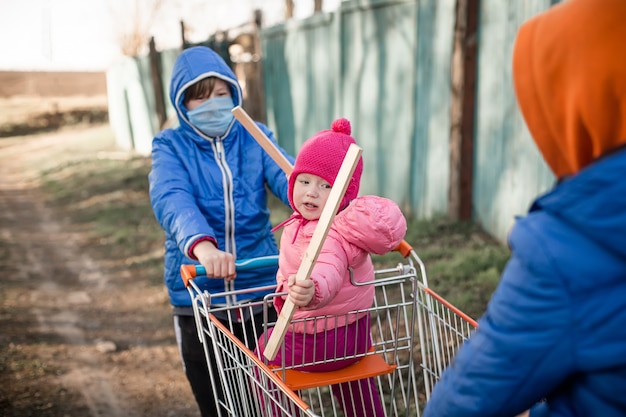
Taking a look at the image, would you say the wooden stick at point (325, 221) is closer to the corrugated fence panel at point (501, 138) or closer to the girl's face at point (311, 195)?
the girl's face at point (311, 195)

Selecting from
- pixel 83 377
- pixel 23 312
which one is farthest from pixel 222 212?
pixel 23 312

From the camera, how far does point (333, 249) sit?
Result: 222 cm

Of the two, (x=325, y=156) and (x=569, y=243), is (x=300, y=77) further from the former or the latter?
(x=569, y=243)

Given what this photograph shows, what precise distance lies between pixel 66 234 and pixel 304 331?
26.4ft

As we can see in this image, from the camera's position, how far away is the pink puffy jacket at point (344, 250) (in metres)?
Answer: 2.16

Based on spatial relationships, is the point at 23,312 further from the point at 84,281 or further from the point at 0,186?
the point at 0,186

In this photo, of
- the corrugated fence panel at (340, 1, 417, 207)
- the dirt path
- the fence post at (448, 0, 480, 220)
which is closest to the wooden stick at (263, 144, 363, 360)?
the dirt path

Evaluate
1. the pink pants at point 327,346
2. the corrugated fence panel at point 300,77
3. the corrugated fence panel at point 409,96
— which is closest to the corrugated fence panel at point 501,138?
the corrugated fence panel at point 409,96

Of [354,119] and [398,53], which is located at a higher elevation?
[398,53]

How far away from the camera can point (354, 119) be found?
342 inches

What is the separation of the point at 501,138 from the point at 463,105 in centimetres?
55

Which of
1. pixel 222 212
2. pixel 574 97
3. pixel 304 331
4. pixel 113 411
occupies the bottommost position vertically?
pixel 113 411

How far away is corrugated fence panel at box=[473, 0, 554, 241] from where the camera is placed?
18.6 ft

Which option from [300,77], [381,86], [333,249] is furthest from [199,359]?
[300,77]
